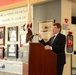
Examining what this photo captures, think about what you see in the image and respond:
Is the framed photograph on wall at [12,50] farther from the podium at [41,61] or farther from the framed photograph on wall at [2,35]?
the podium at [41,61]

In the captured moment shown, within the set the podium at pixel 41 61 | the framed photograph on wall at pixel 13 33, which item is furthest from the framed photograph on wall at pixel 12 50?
the podium at pixel 41 61

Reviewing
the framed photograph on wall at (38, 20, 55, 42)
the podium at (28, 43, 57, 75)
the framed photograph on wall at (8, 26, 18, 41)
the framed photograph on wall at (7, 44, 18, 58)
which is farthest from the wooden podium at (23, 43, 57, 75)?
the framed photograph on wall at (8, 26, 18, 41)

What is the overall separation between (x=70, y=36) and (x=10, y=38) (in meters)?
1.64

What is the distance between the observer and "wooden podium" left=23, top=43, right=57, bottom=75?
10.3ft

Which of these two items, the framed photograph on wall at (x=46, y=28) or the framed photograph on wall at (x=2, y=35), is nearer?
the framed photograph on wall at (x=46, y=28)

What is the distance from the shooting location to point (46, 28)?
181 inches

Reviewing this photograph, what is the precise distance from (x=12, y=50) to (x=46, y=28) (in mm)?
1172

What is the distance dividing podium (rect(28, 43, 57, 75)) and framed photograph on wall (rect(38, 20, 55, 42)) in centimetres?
124

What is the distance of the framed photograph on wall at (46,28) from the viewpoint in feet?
14.8

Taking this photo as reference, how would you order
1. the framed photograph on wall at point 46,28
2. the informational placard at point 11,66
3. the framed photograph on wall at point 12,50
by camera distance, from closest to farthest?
1. the framed photograph on wall at point 46,28
2. the informational placard at point 11,66
3. the framed photograph on wall at point 12,50

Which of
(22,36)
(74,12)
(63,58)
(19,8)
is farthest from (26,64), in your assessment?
Result: (74,12)

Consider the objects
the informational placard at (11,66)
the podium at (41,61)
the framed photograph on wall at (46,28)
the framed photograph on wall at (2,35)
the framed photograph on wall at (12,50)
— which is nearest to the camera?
the podium at (41,61)

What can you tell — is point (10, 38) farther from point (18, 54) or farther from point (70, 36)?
point (70, 36)

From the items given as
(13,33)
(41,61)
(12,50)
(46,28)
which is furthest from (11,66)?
(41,61)
